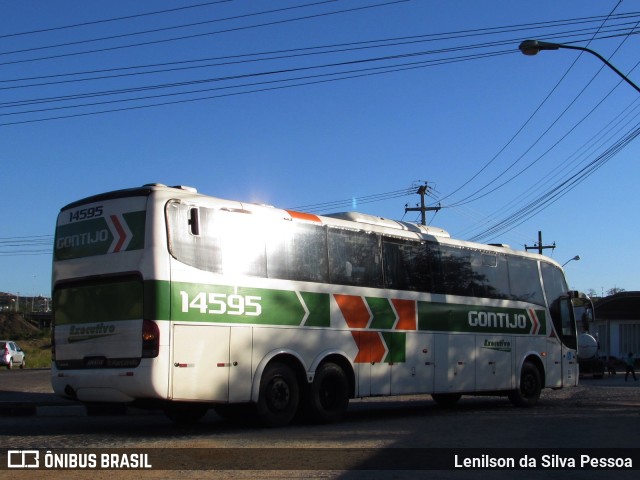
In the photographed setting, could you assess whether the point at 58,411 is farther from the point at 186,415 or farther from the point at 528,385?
the point at 528,385

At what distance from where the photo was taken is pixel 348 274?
1494 centimetres

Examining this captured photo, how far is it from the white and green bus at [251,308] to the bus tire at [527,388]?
6.10 ft

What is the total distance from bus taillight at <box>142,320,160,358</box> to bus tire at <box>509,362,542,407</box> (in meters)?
10.8

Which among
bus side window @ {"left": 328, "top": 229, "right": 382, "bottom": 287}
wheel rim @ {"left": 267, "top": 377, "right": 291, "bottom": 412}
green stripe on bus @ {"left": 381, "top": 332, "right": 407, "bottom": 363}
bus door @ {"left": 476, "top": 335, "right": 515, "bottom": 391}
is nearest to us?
wheel rim @ {"left": 267, "top": 377, "right": 291, "bottom": 412}

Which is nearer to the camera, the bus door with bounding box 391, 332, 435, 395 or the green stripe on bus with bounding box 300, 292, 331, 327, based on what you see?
the green stripe on bus with bounding box 300, 292, 331, 327

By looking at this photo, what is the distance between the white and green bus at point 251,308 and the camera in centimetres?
1184

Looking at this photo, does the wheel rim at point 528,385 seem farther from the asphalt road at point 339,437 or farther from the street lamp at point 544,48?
the street lamp at point 544,48

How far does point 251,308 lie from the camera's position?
12984 millimetres

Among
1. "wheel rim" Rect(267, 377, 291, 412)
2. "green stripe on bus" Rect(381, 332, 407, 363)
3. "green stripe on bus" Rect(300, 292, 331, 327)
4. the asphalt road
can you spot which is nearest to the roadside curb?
the asphalt road

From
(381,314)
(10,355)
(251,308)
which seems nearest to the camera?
(251,308)

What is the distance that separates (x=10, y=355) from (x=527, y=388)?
119 feet

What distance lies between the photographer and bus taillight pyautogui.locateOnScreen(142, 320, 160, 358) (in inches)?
454

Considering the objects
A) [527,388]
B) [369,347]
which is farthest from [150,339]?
[527,388]

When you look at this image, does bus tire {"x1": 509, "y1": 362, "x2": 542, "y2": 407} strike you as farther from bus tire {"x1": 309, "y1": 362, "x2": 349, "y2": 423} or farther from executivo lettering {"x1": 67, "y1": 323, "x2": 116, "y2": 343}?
executivo lettering {"x1": 67, "y1": 323, "x2": 116, "y2": 343}
